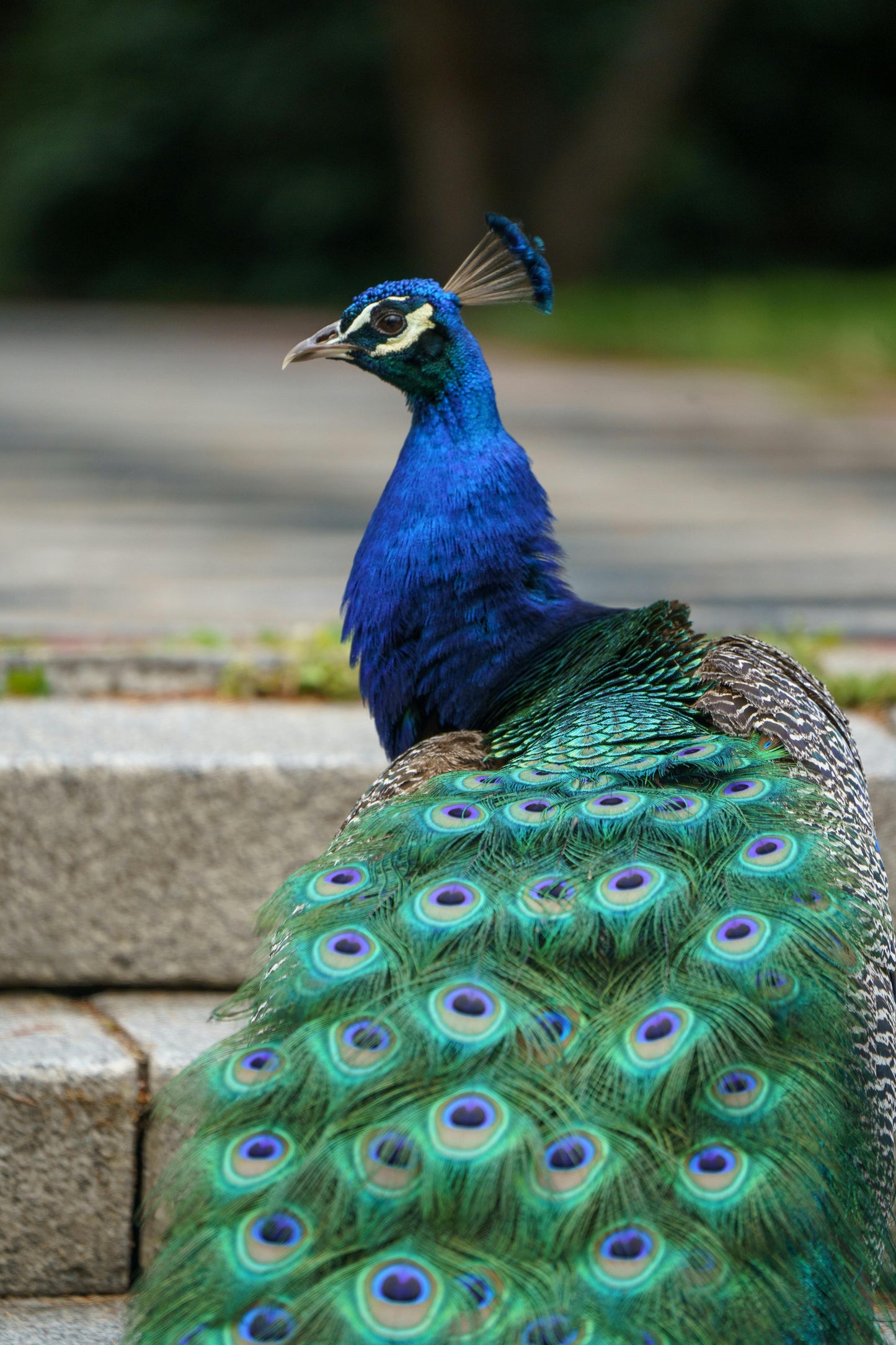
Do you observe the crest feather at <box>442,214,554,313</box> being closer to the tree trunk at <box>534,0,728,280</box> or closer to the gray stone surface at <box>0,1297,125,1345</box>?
the gray stone surface at <box>0,1297,125,1345</box>

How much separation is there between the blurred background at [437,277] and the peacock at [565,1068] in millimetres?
1729

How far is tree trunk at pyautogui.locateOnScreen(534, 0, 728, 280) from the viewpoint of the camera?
827 inches

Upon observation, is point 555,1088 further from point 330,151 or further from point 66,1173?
point 330,151

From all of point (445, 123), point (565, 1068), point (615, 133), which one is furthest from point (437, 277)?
point (565, 1068)

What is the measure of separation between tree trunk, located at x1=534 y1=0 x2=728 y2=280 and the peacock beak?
19.1 m

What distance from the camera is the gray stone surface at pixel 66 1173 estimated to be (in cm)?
281

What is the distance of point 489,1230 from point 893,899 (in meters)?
1.67

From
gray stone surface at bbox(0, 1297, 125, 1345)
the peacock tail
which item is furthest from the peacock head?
gray stone surface at bbox(0, 1297, 125, 1345)

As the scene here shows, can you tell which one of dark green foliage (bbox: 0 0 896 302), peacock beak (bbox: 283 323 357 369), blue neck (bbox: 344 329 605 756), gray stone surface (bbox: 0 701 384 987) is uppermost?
dark green foliage (bbox: 0 0 896 302)

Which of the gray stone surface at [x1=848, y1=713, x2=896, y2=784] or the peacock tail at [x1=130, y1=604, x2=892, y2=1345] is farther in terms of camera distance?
the gray stone surface at [x1=848, y1=713, x2=896, y2=784]

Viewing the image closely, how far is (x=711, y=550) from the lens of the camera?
6.93m

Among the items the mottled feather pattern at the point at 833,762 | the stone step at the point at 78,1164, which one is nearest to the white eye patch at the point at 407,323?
the mottled feather pattern at the point at 833,762

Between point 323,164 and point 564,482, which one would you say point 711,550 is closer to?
point 564,482

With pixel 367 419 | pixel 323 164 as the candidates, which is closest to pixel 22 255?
pixel 323 164
